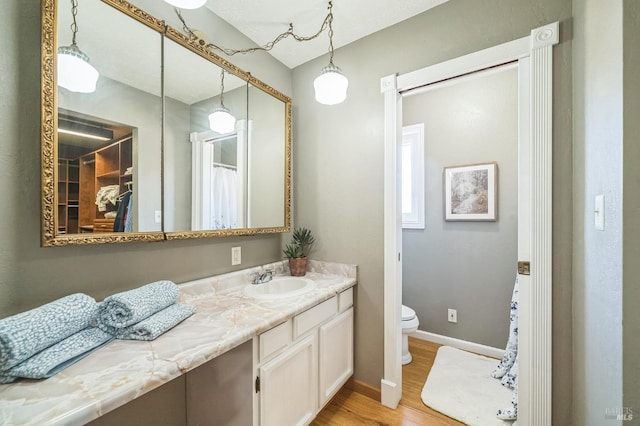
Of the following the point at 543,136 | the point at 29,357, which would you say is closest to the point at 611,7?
the point at 543,136

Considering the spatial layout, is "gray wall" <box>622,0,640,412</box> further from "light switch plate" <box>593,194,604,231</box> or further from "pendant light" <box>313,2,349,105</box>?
"pendant light" <box>313,2,349,105</box>

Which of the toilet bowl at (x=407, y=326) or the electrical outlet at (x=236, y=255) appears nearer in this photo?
the electrical outlet at (x=236, y=255)

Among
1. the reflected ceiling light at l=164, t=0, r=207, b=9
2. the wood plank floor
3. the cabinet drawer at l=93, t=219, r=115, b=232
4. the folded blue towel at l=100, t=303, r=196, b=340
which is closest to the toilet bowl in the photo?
the wood plank floor

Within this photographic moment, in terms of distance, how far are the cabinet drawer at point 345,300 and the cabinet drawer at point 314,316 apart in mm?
47

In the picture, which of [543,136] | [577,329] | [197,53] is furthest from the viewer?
[197,53]

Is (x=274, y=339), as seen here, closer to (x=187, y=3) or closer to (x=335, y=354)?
(x=335, y=354)

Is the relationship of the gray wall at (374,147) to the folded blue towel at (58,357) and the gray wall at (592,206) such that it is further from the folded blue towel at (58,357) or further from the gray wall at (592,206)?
the folded blue towel at (58,357)

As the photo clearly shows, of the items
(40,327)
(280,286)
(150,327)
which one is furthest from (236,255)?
(40,327)

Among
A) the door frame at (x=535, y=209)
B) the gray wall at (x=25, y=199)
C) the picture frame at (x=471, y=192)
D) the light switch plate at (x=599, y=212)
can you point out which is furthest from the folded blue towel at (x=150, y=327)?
the picture frame at (x=471, y=192)

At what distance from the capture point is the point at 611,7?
753 millimetres

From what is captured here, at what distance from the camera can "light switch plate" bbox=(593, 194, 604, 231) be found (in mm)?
819

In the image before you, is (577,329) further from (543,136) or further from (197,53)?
(197,53)

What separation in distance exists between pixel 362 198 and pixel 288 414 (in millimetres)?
1336

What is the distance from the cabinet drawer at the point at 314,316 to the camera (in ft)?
4.30
